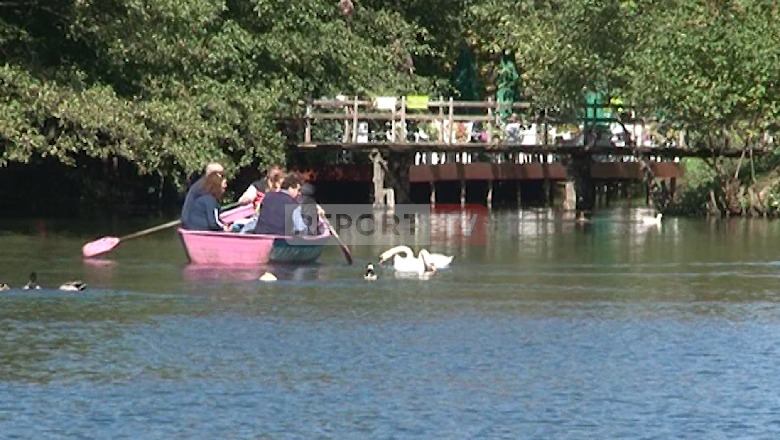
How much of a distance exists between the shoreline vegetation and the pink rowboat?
283 inches

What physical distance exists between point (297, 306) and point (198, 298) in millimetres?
1601

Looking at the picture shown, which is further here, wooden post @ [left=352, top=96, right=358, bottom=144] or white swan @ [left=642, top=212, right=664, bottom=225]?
wooden post @ [left=352, top=96, right=358, bottom=144]

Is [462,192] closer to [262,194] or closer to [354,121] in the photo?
[354,121]

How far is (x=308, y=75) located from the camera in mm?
48500

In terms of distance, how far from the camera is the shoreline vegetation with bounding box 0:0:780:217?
3856 centimetres

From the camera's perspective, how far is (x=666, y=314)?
25.1 meters

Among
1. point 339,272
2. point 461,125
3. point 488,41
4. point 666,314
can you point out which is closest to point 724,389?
point 666,314

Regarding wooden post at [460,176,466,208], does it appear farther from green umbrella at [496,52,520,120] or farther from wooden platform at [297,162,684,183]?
green umbrella at [496,52,520,120]

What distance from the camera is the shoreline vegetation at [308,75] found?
38562 mm

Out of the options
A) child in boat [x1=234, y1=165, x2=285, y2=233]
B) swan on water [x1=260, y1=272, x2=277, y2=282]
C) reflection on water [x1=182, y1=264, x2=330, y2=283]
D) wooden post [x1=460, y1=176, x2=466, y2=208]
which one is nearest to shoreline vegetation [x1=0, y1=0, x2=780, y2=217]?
wooden post [x1=460, y1=176, x2=466, y2=208]

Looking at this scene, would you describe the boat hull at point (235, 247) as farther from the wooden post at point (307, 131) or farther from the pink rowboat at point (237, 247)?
the wooden post at point (307, 131)

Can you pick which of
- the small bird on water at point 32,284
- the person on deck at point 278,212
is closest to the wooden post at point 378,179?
the person on deck at point 278,212

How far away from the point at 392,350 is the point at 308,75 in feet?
90.8

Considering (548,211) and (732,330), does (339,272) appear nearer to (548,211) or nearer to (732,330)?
(732,330)
